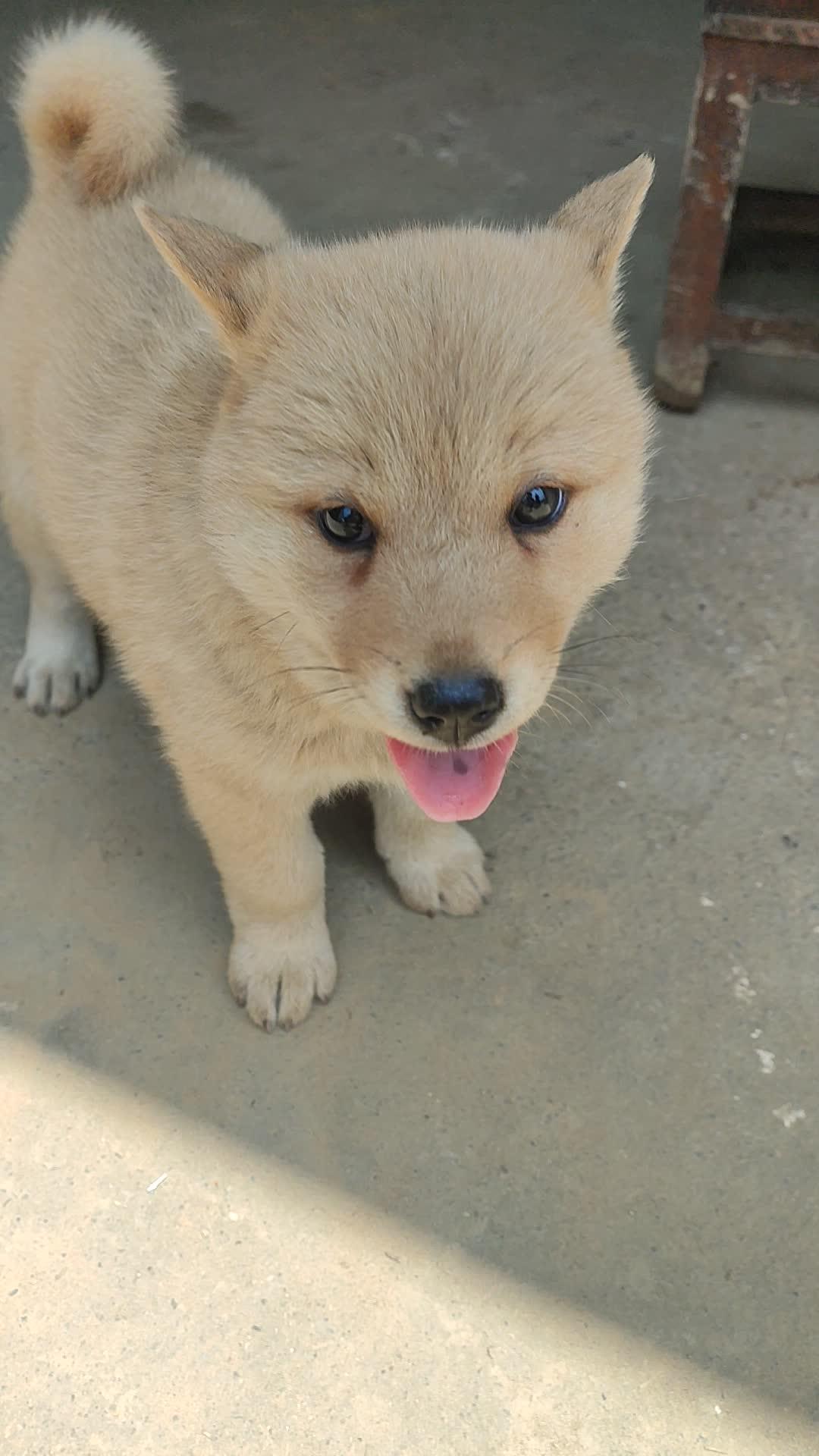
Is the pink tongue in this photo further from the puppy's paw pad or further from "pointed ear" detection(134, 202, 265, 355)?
the puppy's paw pad

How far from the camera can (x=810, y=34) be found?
10.1ft

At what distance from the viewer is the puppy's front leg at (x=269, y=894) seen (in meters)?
2.34

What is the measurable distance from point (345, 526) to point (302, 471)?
0.10m

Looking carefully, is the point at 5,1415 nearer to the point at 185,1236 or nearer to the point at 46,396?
the point at 185,1236

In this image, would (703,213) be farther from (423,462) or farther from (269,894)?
(269,894)

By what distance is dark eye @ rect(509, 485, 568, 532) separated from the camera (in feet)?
5.97

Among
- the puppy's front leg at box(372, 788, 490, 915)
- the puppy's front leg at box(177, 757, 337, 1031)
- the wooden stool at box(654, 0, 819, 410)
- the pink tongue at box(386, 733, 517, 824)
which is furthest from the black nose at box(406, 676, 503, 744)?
the wooden stool at box(654, 0, 819, 410)

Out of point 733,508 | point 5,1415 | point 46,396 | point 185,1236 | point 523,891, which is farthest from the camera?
point 733,508

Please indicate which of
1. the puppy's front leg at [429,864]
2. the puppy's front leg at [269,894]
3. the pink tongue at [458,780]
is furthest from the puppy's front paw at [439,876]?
the pink tongue at [458,780]

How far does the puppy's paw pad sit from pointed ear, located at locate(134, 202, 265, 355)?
1.42m

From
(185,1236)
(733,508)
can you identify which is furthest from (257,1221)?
(733,508)

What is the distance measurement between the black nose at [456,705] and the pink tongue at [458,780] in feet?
0.88

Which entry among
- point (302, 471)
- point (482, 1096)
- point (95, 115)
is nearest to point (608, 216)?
point (302, 471)

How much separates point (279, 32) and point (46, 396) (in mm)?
4076
